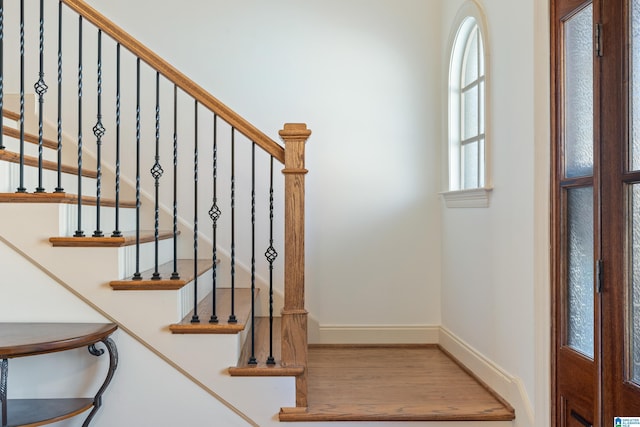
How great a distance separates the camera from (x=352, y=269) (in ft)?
12.1

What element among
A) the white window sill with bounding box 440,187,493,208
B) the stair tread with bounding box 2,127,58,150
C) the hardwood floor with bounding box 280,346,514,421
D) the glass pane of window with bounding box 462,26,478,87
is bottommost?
the hardwood floor with bounding box 280,346,514,421

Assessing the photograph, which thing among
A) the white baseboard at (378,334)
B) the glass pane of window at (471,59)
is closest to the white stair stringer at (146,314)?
the white baseboard at (378,334)

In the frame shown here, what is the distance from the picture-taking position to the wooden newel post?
2.41 metres

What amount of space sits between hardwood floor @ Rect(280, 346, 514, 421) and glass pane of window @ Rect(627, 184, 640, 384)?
0.90 m

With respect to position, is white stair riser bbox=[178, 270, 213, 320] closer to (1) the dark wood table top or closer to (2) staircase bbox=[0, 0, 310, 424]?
(2) staircase bbox=[0, 0, 310, 424]

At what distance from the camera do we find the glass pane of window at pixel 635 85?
1.63m

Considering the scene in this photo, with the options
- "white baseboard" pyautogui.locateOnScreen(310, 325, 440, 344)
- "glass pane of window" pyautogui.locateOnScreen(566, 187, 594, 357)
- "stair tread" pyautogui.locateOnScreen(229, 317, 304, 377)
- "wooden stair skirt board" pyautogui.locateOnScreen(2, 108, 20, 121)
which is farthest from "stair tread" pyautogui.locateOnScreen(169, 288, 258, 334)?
"wooden stair skirt board" pyautogui.locateOnScreen(2, 108, 20, 121)

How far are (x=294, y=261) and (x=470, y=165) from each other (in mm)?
1497

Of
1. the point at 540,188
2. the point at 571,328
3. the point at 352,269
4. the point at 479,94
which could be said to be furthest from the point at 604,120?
the point at 352,269

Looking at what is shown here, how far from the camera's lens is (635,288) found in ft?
5.47

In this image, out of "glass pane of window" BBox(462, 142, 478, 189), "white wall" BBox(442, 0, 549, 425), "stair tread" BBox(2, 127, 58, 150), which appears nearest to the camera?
"white wall" BBox(442, 0, 549, 425)

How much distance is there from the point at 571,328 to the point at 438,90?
2077mm

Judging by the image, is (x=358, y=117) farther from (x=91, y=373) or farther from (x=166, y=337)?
(x=91, y=373)

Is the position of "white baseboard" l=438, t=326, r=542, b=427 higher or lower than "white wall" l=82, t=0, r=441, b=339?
lower
